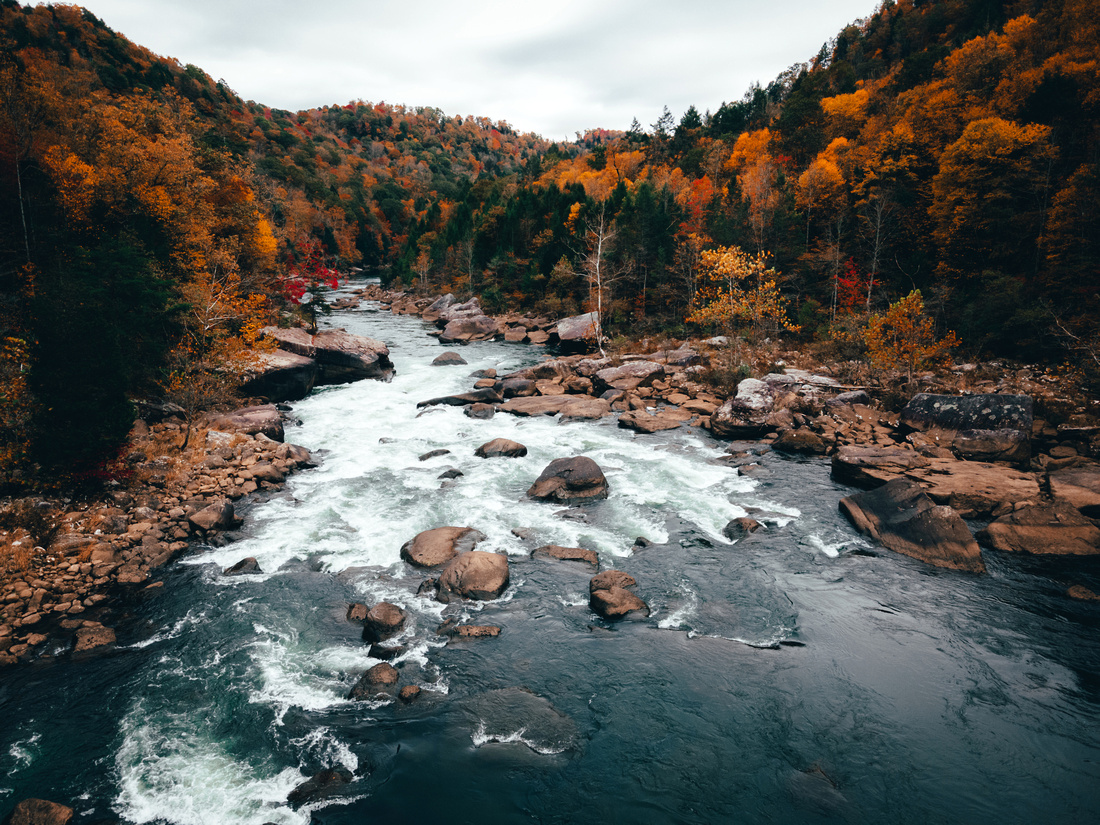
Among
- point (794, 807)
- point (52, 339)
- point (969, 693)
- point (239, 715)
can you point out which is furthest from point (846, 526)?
point (52, 339)

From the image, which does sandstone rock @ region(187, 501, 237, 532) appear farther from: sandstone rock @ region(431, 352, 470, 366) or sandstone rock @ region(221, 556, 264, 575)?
sandstone rock @ region(431, 352, 470, 366)

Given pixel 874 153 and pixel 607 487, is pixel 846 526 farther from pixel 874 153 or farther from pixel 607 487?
pixel 874 153

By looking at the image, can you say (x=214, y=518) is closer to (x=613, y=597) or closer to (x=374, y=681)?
(x=374, y=681)

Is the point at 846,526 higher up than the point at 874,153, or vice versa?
the point at 874,153

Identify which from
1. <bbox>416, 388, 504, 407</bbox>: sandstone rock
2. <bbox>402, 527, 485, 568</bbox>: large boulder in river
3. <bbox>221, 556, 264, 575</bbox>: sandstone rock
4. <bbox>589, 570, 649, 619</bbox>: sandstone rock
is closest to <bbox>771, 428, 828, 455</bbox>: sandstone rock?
<bbox>589, 570, 649, 619</bbox>: sandstone rock

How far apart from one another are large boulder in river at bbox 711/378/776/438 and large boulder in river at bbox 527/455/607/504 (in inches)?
327

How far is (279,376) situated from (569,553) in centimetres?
2030

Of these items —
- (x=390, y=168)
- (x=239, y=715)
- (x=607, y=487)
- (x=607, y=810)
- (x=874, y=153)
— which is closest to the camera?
(x=607, y=810)

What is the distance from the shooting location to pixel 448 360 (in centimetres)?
3744

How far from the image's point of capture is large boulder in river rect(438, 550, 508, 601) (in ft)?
39.5

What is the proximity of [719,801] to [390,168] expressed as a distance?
180072 millimetres

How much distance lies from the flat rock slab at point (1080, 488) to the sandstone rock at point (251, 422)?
90.2ft

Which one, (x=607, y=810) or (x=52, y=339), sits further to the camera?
(x=52, y=339)

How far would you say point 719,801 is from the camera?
24.4 ft
